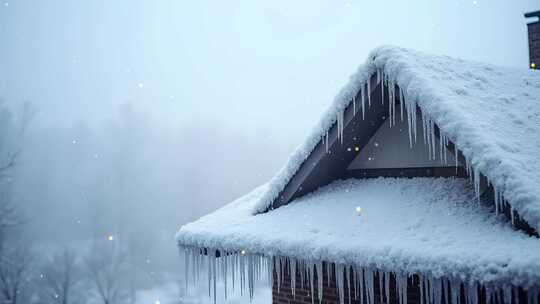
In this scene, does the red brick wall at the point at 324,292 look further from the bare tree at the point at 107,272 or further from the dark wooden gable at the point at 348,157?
the bare tree at the point at 107,272

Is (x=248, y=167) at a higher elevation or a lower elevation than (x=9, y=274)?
higher

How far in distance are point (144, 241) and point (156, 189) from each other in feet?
19.4

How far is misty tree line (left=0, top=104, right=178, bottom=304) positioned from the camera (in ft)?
68.3

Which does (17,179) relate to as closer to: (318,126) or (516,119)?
(318,126)

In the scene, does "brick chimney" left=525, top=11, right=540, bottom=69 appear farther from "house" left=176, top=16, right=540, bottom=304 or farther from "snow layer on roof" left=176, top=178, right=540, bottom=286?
"snow layer on roof" left=176, top=178, right=540, bottom=286

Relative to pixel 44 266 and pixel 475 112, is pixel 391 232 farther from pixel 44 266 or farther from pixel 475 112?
pixel 44 266

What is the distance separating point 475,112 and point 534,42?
5.25 m

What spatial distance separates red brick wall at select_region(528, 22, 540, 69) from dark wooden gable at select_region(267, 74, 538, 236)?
4.67 m

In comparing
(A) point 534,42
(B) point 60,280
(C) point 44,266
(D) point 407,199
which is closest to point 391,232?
(D) point 407,199

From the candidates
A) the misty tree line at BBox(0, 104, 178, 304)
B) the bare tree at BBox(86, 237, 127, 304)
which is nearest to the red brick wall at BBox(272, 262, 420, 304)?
the misty tree line at BBox(0, 104, 178, 304)

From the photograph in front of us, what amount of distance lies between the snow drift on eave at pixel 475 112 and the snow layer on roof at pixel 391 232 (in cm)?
40

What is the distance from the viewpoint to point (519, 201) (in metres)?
3.13

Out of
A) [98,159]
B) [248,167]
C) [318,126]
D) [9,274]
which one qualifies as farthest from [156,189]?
[318,126]

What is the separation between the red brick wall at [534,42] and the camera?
7.87 m
